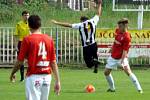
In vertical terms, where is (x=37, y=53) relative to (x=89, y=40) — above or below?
above

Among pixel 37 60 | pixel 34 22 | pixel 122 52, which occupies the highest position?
pixel 34 22

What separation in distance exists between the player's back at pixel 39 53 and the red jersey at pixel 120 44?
A: 21.2 feet

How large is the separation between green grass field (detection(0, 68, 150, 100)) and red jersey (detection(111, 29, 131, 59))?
1.06m

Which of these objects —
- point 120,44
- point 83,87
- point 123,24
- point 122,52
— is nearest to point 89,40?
point 83,87

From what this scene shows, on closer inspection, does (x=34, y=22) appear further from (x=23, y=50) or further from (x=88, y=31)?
(x=88, y=31)

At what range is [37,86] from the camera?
10922 millimetres

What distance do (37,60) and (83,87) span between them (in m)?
8.13

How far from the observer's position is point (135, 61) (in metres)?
27.8

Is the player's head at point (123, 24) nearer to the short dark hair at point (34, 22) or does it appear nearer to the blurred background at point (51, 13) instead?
the short dark hair at point (34, 22)

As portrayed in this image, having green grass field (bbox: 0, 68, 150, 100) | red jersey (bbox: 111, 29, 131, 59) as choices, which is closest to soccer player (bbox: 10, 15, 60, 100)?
green grass field (bbox: 0, 68, 150, 100)

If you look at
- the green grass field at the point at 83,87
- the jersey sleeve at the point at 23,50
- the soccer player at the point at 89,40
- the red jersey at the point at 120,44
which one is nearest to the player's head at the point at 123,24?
the red jersey at the point at 120,44

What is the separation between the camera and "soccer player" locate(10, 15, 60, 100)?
10.9 metres

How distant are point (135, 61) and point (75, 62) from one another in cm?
261

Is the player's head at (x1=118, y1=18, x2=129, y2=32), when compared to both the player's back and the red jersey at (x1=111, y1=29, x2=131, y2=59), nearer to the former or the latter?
the red jersey at (x1=111, y1=29, x2=131, y2=59)
